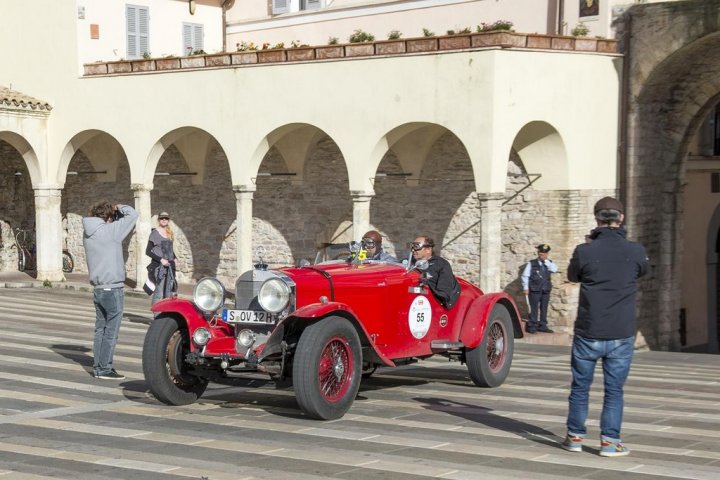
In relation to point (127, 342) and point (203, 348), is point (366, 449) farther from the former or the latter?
point (127, 342)

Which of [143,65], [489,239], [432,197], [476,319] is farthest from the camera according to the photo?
[143,65]

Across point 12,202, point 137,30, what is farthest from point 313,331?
point 12,202

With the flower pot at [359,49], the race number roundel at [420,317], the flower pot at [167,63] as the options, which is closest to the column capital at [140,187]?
the flower pot at [167,63]

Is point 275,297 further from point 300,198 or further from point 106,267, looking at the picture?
point 300,198

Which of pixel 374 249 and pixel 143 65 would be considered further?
pixel 143 65

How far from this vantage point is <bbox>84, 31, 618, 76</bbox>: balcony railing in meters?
20.1

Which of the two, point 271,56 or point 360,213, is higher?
point 271,56

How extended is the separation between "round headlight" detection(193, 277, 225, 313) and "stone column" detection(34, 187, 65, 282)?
57.5 feet

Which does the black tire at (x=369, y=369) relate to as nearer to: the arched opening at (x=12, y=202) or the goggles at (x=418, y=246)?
the goggles at (x=418, y=246)

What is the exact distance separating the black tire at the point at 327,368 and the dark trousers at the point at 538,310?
441 inches

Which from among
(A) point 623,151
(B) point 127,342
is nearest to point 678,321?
(A) point 623,151

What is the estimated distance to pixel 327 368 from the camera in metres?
9.41

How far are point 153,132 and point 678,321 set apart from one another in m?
11.3

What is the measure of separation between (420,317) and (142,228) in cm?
1523
